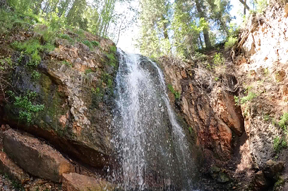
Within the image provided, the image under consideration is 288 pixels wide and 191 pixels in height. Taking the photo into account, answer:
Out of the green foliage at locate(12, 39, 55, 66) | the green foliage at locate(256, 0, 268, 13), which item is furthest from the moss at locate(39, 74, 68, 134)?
the green foliage at locate(256, 0, 268, 13)

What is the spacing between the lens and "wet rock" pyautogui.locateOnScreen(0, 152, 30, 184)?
5.10 metres

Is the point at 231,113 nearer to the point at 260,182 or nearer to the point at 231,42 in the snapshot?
the point at 260,182

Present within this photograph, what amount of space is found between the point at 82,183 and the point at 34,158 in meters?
1.42

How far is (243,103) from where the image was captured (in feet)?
32.1

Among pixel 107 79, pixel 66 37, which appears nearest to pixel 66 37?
pixel 66 37

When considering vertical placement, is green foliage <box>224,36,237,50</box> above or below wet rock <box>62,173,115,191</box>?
above

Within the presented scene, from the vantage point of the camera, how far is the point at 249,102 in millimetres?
9156

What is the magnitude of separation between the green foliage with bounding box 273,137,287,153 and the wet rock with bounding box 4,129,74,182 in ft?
23.6

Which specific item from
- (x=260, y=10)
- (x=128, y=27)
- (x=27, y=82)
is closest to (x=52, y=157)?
(x=27, y=82)

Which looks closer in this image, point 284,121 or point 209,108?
point 284,121

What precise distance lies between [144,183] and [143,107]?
10.3 feet

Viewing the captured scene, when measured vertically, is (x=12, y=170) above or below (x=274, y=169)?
below

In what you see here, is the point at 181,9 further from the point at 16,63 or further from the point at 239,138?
the point at 16,63

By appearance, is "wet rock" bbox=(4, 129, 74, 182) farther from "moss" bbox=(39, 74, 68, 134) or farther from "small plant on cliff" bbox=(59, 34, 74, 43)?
"small plant on cliff" bbox=(59, 34, 74, 43)
